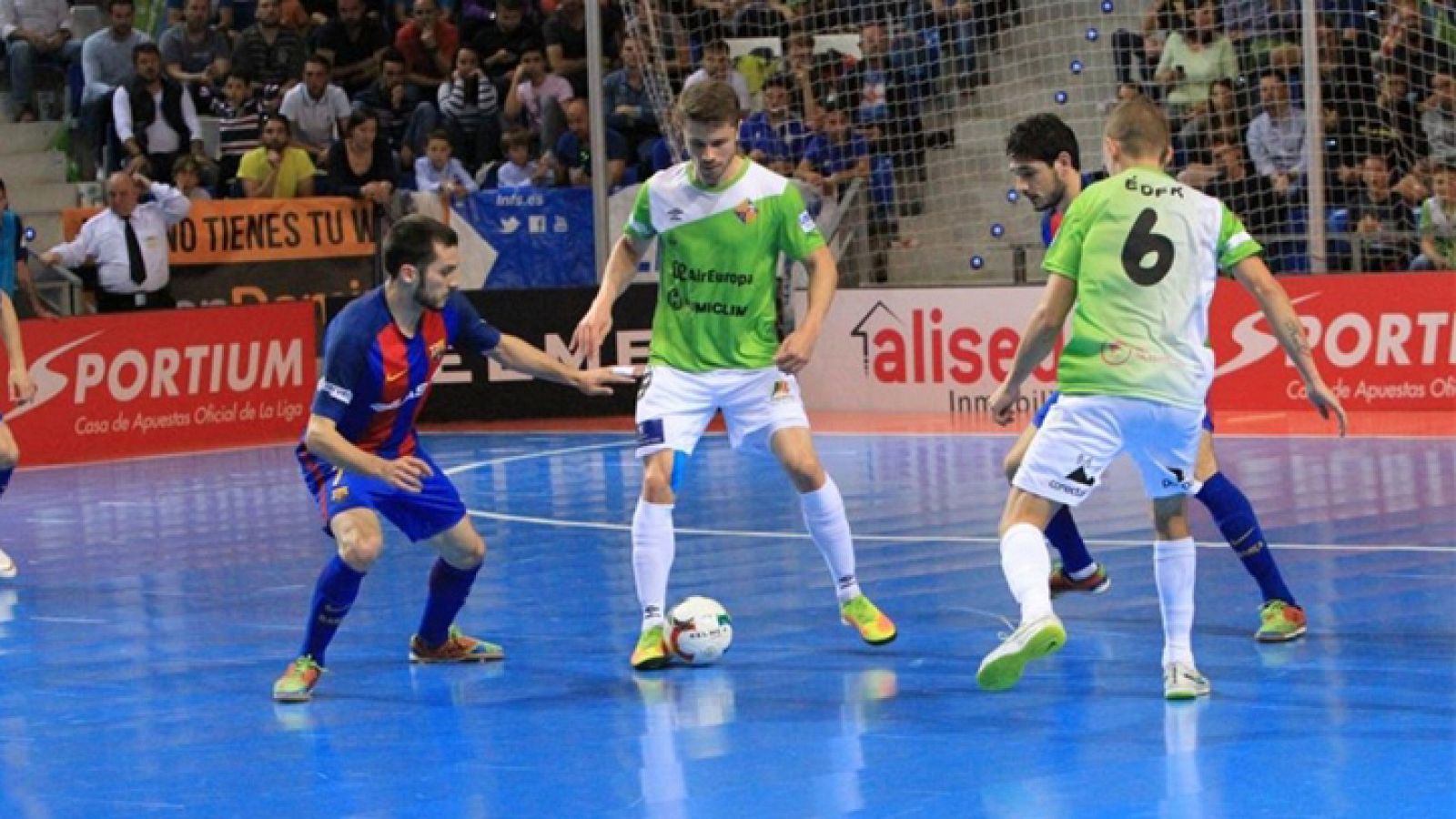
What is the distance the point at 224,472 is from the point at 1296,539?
27.2 ft

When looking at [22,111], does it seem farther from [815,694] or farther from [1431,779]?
[1431,779]

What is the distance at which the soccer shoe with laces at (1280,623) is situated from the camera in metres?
9.05

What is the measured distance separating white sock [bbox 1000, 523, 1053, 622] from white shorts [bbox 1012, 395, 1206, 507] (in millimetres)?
145

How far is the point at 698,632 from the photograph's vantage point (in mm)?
8898

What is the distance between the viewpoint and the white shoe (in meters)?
7.91

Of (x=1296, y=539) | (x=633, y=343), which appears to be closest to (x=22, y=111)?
(x=633, y=343)

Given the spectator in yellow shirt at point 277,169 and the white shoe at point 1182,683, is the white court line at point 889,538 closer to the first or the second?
the white shoe at point 1182,683

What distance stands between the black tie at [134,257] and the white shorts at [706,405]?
37.6ft

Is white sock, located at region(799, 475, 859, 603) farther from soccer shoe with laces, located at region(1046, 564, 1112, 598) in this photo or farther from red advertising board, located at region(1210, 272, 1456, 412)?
red advertising board, located at region(1210, 272, 1456, 412)

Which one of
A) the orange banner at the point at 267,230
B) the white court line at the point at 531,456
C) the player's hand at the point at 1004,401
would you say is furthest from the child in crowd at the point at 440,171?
the player's hand at the point at 1004,401

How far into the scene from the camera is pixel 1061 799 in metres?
6.54

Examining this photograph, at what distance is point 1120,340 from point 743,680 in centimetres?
198

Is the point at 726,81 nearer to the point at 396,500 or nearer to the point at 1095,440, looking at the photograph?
the point at 396,500

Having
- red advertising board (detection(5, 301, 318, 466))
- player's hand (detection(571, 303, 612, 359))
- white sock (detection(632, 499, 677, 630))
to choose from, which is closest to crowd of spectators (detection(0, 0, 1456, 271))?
red advertising board (detection(5, 301, 318, 466))
